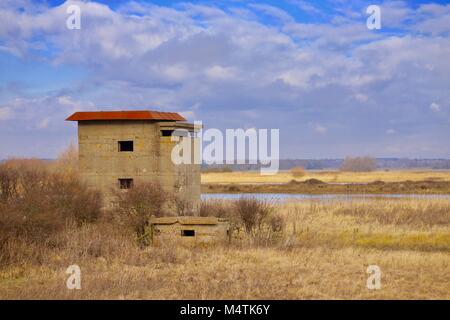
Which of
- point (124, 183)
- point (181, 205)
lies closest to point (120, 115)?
point (124, 183)

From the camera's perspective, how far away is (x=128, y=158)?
27.3 meters

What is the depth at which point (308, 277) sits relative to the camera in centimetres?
1432

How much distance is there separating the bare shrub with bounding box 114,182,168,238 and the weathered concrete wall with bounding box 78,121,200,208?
161 inches

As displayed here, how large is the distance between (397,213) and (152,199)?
15.1 meters

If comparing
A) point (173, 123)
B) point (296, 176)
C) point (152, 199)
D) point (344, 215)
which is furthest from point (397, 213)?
point (296, 176)

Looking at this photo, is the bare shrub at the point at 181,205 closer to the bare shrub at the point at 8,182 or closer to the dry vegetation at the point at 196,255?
the dry vegetation at the point at 196,255

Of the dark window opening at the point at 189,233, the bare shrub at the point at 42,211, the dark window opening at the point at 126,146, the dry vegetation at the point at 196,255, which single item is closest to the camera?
the dry vegetation at the point at 196,255

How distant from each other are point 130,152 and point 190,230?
319 inches

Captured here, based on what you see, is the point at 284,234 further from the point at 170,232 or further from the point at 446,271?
the point at 446,271

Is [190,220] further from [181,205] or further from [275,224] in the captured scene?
[181,205]

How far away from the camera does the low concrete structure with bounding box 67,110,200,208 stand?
2692cm

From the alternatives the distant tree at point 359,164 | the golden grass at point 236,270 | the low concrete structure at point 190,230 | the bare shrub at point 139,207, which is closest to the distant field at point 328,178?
the distant tree at point 359,164

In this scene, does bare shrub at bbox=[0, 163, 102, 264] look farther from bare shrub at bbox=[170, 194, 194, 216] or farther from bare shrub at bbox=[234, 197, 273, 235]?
bare shrub at bbox=[234, 197, 273, 235]

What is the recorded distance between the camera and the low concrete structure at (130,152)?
2692cm
